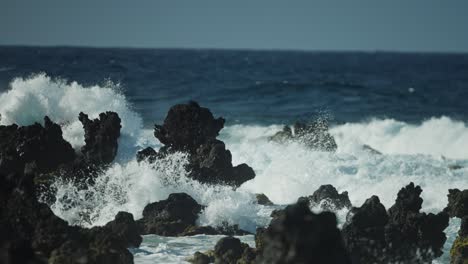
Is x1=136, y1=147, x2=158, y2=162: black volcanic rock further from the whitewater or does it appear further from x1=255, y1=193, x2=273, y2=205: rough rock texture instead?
x1=255, y1=193, x2=273, y2=205: rough rock texture

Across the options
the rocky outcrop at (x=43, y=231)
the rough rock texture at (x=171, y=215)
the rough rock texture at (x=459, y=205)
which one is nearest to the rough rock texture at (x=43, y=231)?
the rocky outcrop at (x=43, y=231)

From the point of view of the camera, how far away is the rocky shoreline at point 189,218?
44.2 feet

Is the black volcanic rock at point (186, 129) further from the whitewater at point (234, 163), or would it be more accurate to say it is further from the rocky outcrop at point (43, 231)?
the rocky outcrop at point (43, 231)

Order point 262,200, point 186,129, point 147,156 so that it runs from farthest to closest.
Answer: point 186,129, point 147,156, point 262,200

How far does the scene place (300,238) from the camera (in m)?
12.8

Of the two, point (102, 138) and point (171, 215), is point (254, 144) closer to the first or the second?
point (102, 138)

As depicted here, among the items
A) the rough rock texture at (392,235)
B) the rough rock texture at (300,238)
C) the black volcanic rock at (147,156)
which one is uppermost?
the black volcanic rock at (147,156)

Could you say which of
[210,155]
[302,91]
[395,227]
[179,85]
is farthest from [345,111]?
[395,227]

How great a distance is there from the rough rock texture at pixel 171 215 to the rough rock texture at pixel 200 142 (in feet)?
11.8

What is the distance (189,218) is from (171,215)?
53 centimetres

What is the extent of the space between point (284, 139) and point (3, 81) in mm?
28508

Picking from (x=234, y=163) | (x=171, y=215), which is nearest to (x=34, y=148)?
(x=171, y=215)

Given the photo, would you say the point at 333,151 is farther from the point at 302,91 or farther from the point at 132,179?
the point at 302,91

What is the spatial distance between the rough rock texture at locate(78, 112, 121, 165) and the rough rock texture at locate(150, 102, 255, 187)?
136 centimetres
